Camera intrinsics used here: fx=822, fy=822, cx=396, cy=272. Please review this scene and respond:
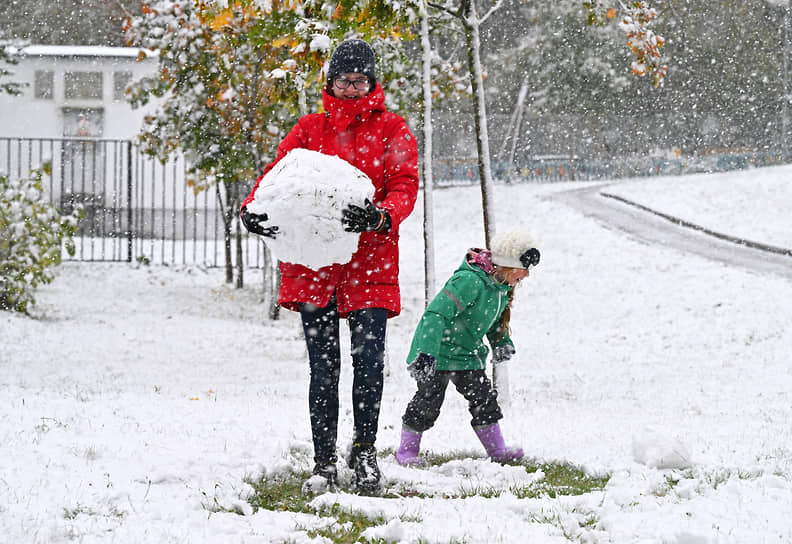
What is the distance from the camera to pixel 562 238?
2066 cm

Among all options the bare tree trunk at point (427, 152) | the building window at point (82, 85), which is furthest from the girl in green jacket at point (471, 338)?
the building window at point (82, 85)

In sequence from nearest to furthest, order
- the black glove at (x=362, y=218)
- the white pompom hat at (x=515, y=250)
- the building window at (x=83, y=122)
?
the black glove at (x=362, y=218) → the white pompom hat at (x=515, y=250) → the building window at (x=83, y=122)

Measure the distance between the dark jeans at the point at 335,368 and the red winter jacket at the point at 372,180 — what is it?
0.21ft

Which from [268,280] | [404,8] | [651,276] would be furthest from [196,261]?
[404,8]

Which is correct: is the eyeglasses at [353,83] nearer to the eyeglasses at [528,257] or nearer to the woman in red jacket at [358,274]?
the woman in red jacket at [358,274]

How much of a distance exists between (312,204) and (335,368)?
2.88ft

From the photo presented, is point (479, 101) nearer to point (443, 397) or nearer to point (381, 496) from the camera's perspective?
point (443, 397)

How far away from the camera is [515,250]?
14.9ft

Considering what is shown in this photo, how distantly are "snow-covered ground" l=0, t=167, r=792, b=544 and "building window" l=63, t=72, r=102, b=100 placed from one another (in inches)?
463

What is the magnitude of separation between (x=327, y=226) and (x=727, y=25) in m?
41.2

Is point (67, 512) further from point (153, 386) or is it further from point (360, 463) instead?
point (153, 386)

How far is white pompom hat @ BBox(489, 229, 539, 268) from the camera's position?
14.9ft

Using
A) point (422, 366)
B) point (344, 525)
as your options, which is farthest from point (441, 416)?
point (344, 525)

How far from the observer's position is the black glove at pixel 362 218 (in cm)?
343
